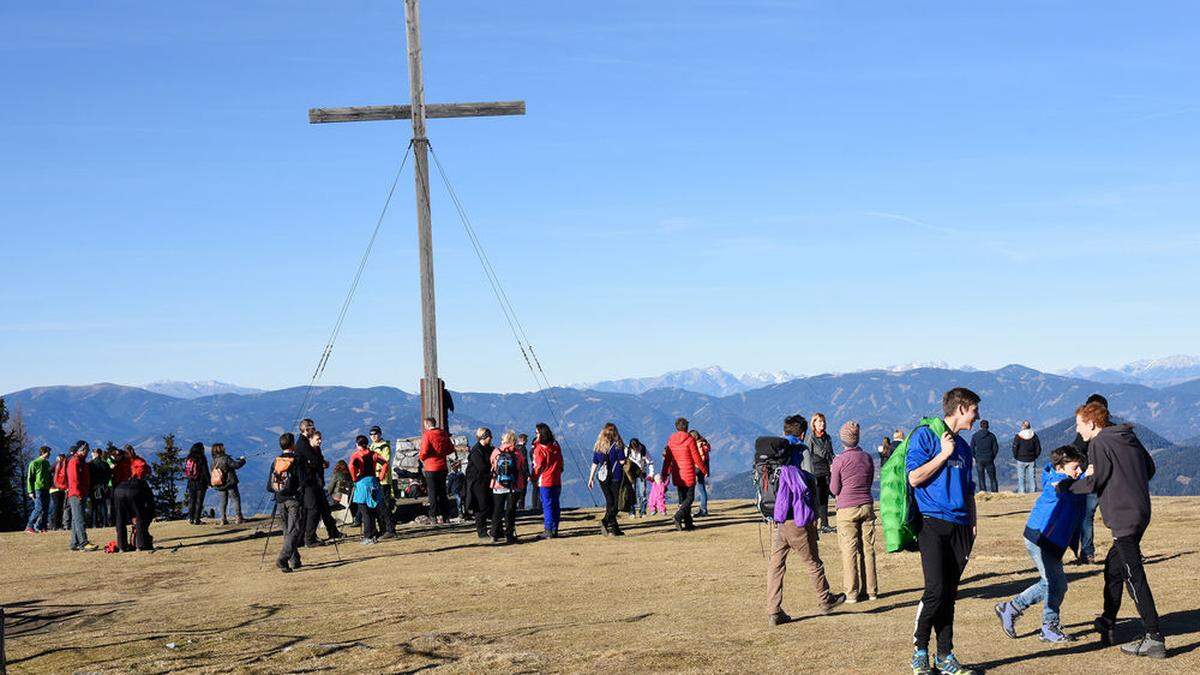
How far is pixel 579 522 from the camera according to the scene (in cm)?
2434

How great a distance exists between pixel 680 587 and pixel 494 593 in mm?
2314

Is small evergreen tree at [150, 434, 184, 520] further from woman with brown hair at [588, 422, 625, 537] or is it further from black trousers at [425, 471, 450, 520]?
woman with brown hair at [588, 422, 625, 537]

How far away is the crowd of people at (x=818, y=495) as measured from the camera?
27.8 feet

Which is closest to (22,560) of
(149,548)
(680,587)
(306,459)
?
(149,548)

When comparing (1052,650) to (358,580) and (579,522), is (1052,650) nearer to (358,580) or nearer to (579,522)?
(358,580)

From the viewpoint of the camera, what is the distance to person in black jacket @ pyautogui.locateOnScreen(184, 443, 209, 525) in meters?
25.5

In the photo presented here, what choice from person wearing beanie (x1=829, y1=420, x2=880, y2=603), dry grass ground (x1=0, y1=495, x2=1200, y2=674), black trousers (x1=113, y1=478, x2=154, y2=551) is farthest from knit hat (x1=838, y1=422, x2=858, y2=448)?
black trousers (x1=113, y1=478, x2=154, y2=551)

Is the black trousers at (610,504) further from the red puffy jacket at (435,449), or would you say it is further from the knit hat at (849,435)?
the knit hat at (849,435)

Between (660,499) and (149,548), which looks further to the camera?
(660,499)

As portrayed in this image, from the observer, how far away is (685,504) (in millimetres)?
21109

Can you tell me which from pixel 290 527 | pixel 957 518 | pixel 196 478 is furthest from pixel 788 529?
pixel 196 478

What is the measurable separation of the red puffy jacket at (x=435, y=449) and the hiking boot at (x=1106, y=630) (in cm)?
1433

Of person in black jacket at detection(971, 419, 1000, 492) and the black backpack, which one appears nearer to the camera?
the black backpack

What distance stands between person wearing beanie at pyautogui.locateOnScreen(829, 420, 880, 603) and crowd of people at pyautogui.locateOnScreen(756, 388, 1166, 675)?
0.04 feet
